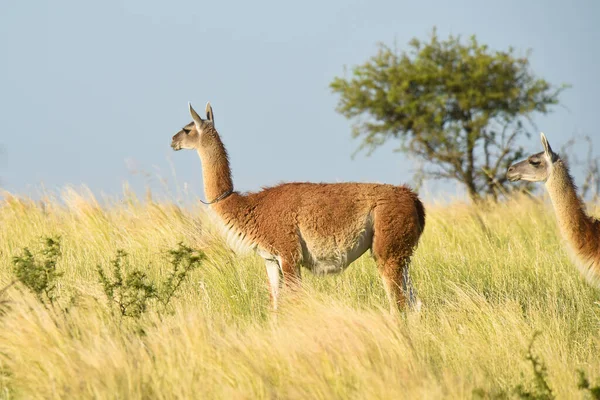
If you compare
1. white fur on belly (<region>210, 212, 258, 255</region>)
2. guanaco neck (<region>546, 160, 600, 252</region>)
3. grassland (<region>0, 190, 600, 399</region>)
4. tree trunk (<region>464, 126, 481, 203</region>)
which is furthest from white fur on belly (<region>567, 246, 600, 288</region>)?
tree trunk (<region>464, 126, 481, 203</region>)

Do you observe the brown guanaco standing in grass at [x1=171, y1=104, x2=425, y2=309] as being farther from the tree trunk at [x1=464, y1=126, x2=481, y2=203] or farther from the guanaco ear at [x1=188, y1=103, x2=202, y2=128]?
the tree trunk at [x1=464, y1=126, x2=481, y2=203]

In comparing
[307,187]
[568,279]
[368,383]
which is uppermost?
[307,187]

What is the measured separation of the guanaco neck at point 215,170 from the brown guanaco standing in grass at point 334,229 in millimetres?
605

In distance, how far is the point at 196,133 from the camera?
908cm

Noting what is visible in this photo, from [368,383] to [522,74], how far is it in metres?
24.5

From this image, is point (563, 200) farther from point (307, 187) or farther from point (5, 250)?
point (5, 250)

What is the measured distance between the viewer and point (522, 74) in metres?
28.3

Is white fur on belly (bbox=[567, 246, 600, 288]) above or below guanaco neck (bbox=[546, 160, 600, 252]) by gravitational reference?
below

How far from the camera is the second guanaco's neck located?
8836mm

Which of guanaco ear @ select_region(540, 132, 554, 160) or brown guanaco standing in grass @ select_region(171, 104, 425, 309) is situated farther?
guanaco ear @ select_region(540, 132, 554, 160)

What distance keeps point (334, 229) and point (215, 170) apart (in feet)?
5.23

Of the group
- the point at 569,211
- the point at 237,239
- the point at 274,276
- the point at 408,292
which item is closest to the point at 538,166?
the point at 569,211

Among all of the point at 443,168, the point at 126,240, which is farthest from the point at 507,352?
the point at 443,168

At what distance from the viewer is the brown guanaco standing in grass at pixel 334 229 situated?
7988 millimetres
